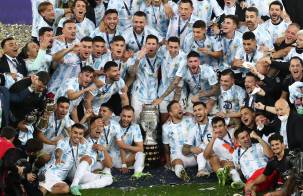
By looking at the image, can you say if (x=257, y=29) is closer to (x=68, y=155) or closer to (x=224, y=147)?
(x=224, y=147)

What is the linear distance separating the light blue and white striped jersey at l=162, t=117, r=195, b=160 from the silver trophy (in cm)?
15

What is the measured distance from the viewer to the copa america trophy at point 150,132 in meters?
16.8

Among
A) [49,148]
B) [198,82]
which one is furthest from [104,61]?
[49,148]

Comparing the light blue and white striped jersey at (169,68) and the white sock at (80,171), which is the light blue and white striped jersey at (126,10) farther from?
the white sock at (80,171)

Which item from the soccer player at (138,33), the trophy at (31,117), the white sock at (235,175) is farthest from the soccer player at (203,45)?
the trophy at (31,117)

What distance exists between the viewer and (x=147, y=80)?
682 inches

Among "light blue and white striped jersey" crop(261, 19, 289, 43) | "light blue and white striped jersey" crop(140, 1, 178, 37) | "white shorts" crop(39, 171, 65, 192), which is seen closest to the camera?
"white shorts" crop(39, 171, 65, 192)

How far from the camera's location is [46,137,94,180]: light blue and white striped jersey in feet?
52.2

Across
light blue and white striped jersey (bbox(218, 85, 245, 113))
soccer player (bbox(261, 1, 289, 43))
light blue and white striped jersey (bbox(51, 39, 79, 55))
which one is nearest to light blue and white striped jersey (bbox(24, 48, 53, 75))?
light blue and white striped jersey (bbox(51, 39, 79, 55))

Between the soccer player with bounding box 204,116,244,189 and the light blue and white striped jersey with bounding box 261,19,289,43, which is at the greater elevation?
the light blue and white striped jersey with bounding box 261,19,289,43

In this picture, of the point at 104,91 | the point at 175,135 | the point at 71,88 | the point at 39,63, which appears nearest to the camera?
the point at 39,63

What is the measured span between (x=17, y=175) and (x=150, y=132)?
11.8ft

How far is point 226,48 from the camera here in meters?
17.4

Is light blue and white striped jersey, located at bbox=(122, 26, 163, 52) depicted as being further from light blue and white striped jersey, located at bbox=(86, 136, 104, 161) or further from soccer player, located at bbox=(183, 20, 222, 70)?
light blue and white striped jersey, located at bbox=(86, 136, 104, 161)
